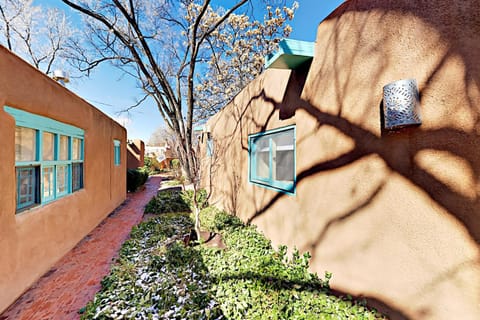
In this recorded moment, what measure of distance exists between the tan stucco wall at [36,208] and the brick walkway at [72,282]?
0.14 m

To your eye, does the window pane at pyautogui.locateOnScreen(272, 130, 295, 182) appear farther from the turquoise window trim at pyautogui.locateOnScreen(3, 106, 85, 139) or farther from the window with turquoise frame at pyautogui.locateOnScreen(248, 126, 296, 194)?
the turquoise window trim at pyautogui.locateOnScreen(3, 106, 85, 139)

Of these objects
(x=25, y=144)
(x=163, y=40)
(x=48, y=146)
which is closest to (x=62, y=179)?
(x=48, y=146)

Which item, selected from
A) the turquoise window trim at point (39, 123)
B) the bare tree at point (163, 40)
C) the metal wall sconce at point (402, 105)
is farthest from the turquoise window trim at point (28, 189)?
the bare tree at point (163, 40)

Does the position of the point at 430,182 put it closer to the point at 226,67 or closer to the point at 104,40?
the point at 104,40

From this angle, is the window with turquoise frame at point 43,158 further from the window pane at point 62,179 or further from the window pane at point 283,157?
the window pane at point 283,157

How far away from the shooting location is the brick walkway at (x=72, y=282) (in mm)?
2792

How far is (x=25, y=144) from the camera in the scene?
3.27 m

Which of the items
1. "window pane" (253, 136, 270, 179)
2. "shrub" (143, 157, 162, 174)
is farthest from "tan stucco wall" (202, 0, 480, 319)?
"shrub" (143, 157, 162, 174)

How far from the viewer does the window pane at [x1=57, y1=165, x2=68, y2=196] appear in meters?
4.29

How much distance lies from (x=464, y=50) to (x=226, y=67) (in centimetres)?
1525

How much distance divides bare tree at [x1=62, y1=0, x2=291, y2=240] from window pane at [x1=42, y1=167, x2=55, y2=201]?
179 inches

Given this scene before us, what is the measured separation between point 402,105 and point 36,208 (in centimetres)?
516

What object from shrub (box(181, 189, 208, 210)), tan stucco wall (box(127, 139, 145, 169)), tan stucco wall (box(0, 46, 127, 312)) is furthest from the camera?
tan stucco wall (box(127, 139, 145, 169))

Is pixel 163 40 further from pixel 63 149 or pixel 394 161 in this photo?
pixel 394 161
